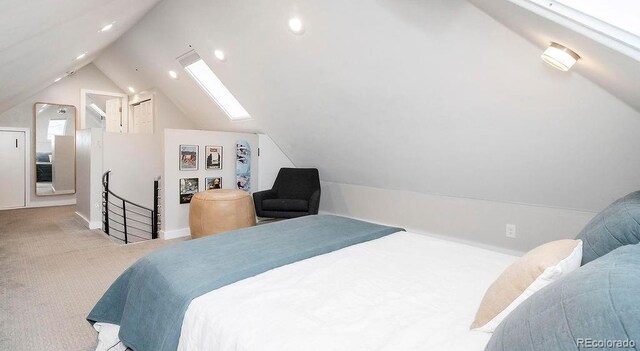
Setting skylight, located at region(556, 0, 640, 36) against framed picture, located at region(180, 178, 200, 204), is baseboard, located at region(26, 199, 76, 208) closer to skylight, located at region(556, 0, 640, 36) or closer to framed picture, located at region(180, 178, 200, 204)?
framed picture, located at region(180, 178, 200, 204)

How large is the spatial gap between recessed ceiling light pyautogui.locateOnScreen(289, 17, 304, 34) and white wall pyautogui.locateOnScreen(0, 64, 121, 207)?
573 cm

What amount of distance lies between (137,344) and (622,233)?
2002 mm

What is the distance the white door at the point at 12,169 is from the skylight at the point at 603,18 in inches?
315

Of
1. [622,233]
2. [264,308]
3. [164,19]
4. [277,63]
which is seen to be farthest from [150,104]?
[622,233]

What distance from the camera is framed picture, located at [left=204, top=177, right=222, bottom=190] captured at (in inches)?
176

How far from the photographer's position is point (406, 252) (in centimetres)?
191

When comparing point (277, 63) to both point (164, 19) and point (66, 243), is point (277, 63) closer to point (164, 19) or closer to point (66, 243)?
point (164, 19)

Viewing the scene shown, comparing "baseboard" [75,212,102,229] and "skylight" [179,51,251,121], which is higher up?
"skylight" [179,51,251,121]

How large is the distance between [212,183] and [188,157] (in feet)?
1.59

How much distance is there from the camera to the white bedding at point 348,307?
1022 mm

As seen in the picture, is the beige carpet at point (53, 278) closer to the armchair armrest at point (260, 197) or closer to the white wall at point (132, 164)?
the white wall at point (132, 164)

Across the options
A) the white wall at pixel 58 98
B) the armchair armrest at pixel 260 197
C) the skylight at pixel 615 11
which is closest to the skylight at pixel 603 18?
the skylight at pixel 615 11

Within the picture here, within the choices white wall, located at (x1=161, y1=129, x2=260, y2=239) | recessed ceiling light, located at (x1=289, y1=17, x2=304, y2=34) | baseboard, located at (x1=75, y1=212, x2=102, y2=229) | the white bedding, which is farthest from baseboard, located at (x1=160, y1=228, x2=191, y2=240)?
the white bedding

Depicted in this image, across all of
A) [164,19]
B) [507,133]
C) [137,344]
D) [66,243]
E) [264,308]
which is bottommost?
[66,243]
